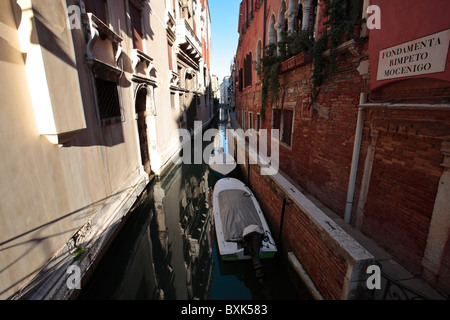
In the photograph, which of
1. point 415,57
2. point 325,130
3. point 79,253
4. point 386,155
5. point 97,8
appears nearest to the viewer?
point 415,57

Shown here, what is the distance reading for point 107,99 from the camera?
14.7 ft

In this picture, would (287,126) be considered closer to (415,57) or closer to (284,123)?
(284,123)

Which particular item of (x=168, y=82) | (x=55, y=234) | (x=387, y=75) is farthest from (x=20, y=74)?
(x=168, y=82)

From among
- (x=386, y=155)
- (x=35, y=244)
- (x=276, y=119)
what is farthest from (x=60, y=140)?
(x=276, y=119)

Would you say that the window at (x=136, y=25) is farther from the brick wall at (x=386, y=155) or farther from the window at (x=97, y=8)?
the brick wall at (x=386, y=155)

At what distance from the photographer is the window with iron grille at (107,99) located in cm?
413

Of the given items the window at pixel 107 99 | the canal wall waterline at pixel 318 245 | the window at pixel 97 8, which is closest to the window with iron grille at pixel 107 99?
the window at pixel 107 99

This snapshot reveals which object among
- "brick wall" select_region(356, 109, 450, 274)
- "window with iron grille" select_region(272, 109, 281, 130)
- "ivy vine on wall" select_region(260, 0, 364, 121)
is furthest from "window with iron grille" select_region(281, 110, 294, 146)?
"brick wall" select_region(356, 109, 450, 274)

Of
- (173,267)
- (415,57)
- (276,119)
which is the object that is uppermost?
(415,57)

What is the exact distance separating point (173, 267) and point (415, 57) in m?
4.87

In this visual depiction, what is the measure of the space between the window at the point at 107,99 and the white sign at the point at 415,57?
4.76 meters

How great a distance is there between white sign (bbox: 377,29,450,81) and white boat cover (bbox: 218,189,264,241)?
2.87 metres

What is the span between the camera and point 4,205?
2.00 meters
